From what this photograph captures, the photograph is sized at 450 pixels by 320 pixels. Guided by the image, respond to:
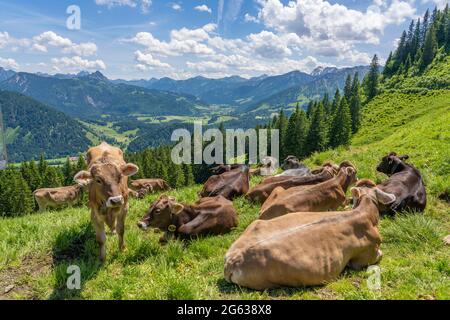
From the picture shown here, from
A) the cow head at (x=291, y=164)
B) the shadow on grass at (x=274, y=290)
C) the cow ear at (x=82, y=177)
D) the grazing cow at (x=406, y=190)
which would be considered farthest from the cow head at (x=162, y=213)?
the cow head at (x=291, y=164)

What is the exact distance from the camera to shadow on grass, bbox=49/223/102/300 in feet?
22.2

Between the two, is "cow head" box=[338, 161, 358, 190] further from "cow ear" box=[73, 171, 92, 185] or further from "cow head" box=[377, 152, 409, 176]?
"cow ear" box=[73, 171, 92, 185]

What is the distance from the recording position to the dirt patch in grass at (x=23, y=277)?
6633 mm

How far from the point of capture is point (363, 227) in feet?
23.5

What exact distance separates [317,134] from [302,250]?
5948cm

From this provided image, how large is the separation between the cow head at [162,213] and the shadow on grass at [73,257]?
1.55m

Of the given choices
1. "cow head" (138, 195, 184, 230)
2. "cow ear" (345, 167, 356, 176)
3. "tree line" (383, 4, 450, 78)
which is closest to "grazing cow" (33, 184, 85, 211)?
"cow head" (138, 195, 184, 230)

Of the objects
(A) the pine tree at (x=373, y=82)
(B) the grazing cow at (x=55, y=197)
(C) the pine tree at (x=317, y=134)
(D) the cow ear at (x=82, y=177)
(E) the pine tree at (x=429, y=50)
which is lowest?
(B) the grazing cow at (x=55, y=197)

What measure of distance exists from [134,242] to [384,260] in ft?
18.9

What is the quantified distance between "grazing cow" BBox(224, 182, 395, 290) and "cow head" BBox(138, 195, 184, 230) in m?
3.39

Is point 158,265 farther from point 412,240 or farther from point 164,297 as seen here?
point 412,240

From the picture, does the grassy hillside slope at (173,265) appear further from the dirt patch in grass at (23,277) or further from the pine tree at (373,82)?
the pine tree at (373,82)

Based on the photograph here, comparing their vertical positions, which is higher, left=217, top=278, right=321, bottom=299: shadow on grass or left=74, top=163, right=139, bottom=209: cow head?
left=74, top=163, right=139, bottom=209: cow head
